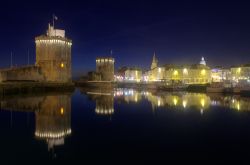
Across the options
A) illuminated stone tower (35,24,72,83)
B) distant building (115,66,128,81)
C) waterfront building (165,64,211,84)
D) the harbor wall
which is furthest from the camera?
distant building (115,66,128,81)

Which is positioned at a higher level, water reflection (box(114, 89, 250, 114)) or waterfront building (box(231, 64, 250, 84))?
waterfront building (box(231, 64, 250, 84))

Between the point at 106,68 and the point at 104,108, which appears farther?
the point at 106,68

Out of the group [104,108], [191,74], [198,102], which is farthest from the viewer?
[191,74]

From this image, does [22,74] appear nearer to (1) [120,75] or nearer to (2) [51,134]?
(2) [51,134]

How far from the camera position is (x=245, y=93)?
129 ft

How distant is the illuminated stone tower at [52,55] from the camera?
5062 cm

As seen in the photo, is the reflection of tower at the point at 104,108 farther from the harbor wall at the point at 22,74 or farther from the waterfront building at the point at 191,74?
the waterfront building at the point at 191,74

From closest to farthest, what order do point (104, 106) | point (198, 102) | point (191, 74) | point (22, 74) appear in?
point (104, 106)
point (198, 102)
point (22, 74)
point (191, 74)

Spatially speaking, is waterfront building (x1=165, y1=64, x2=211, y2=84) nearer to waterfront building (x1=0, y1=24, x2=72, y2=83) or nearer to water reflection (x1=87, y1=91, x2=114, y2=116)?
waterfront building (x1=0, y1=24, x2=72, y2=83)

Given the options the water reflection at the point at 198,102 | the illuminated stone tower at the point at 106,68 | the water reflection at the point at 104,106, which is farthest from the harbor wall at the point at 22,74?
the illuminated stone tower at the point at 106,68

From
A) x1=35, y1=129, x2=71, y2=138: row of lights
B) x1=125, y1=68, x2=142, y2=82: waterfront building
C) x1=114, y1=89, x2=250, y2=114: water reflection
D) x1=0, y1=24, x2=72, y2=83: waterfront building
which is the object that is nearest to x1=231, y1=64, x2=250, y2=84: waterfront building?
x1=125, y1=68, x2=142, y2=82: waterfront building

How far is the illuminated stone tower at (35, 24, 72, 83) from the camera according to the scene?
1993 inches

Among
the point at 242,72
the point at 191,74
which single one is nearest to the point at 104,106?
the point at 191,74

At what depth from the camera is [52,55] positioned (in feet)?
167
